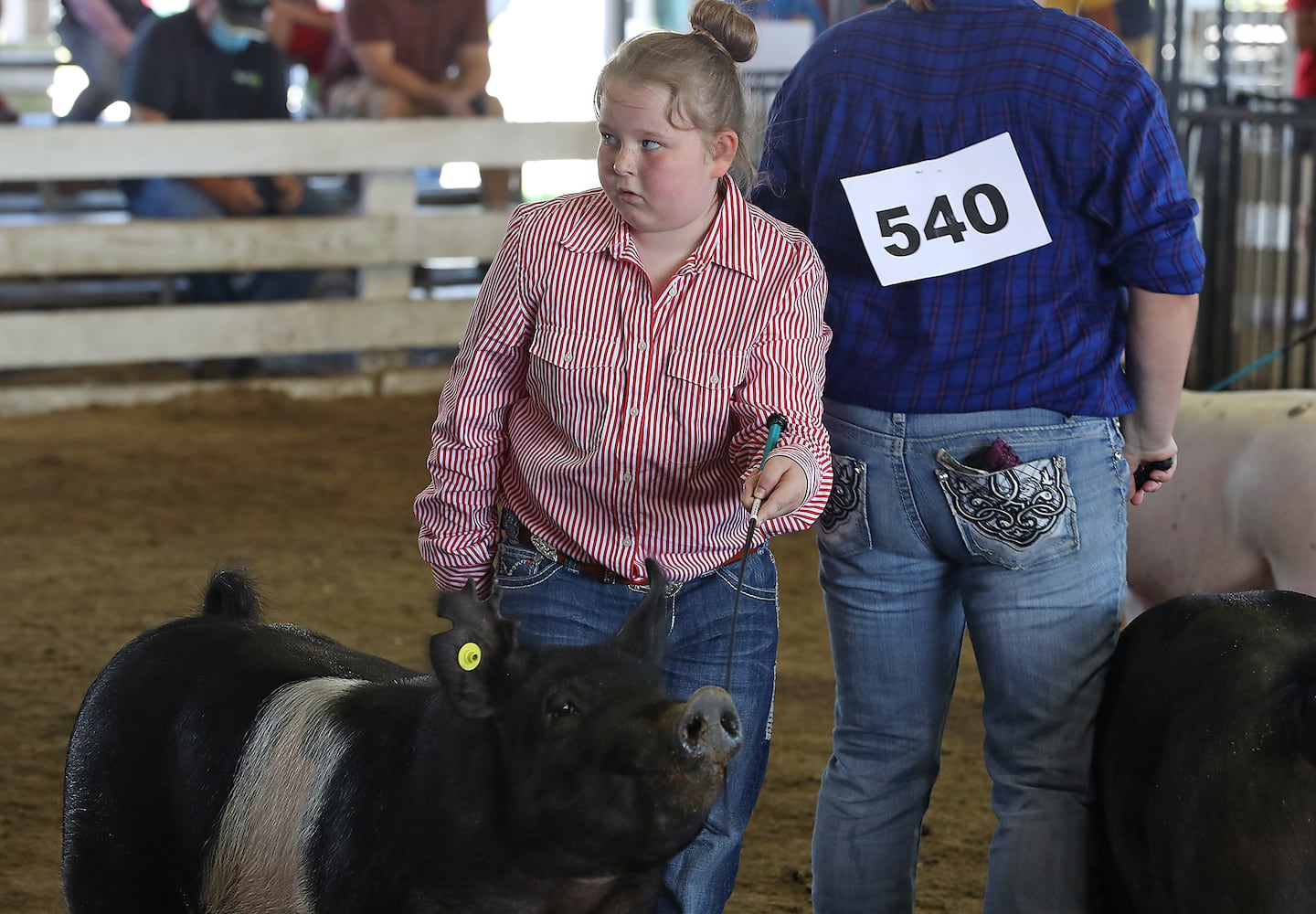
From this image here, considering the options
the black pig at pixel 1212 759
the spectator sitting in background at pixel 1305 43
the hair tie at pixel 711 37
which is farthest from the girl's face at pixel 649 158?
the spectator sitting in background at pixel 1305 43

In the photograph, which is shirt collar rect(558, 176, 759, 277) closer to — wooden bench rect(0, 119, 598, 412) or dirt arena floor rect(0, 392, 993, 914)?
dirt arena floor rect(0, 392, 993, 914)

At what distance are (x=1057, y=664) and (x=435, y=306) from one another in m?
6.55

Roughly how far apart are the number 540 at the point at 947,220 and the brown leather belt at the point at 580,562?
1.73ft

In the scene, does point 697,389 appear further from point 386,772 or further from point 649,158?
point 386,772

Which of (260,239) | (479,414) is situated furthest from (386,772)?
(260,239)

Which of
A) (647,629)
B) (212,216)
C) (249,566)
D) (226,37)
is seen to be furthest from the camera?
(226,37)

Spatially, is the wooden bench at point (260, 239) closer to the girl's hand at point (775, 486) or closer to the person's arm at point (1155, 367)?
the person's arm at point (1155, 367)

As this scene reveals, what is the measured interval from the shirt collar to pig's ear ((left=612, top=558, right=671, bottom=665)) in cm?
50

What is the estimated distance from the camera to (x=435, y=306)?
857 centimetres

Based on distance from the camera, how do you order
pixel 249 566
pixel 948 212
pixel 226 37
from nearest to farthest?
1. pixel 948 212
2. pixel 249 566
3. pixel 226 37

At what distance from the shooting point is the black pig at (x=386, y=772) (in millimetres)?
1823

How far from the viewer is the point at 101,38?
9.36 m

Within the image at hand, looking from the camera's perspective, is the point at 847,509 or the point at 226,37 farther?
the point at 226,37

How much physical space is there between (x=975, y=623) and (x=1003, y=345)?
1.43 ft
